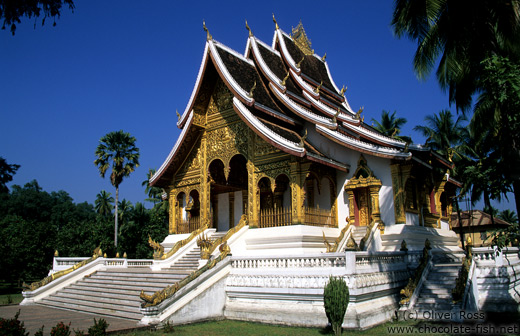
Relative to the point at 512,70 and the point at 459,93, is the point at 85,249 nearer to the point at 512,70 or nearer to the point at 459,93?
the point at 459,93

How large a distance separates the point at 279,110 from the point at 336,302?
924 cm

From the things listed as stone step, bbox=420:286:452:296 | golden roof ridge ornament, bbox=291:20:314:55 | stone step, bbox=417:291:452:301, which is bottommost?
stone step, bbox=417:291:452:301

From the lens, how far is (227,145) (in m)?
15.9

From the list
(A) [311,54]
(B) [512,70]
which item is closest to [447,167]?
(B) [512,70]

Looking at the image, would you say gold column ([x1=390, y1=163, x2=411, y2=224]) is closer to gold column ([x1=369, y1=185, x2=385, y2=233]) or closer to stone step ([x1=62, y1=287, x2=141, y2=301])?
gold column ([x1=369, y1=185, x2=385, y2=233])

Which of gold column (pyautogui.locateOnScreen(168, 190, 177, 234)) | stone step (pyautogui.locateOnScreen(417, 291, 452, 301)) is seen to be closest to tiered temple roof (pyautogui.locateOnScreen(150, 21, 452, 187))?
gold column (pyautogui.locateOnScreen(168, 190, 177, 234))

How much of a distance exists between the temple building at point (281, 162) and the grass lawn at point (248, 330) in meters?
4.16

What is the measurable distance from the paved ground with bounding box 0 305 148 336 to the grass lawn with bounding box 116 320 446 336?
3.01 ft

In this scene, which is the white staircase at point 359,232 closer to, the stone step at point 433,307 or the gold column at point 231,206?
the stone step at point 433,307

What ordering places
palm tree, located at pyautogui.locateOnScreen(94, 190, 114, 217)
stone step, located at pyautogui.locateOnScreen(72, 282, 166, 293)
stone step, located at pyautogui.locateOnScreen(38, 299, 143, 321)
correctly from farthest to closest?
palm tree, located at pyautogui.locateOnScreen(94, 190, 114, 217) → stone step, located at pyautogui.locateOnScreen(72, 282, 166, 293) → stone step, located at pyautogui.locateOnScreen(38, 299, 143, 321)

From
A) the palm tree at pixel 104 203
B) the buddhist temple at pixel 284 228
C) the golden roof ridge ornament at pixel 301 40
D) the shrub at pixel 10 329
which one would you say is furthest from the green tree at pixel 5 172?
the palm tree at pixel 104 203

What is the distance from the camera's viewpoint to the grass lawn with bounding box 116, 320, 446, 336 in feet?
28.0

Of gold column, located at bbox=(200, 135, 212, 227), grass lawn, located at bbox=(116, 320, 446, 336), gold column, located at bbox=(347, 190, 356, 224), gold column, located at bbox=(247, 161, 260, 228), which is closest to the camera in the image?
grass lawn, located at bbox=(116, 320, 446, 336)

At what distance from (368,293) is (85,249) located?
19.3 meters
